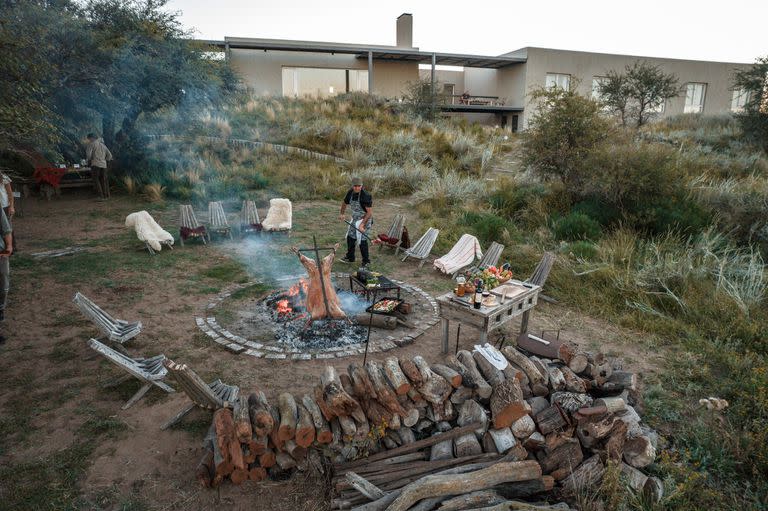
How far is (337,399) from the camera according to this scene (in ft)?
12.2

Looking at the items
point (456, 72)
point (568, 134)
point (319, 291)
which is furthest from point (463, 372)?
point (456, 72)

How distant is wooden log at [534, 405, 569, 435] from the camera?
3783 mm

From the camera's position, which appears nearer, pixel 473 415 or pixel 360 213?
pixel 473 415

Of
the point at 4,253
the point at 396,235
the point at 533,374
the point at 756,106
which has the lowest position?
the point at 533,374

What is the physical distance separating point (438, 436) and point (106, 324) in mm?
4070

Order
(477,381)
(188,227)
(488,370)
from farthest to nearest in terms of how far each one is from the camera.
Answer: (188,227), (488,370), (477,381)

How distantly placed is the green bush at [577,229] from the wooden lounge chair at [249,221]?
701cm

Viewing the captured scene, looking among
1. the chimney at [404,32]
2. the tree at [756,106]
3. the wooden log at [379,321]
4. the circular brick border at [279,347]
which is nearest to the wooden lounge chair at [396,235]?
the circular brick border at [279,347]

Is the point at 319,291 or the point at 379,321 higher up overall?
the point at 319,291

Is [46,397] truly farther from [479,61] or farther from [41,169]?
[479,61]

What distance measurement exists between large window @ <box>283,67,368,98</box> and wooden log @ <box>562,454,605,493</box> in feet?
85.9

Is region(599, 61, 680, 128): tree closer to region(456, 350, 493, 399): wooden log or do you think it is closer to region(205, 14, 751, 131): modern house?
region(205, 14, 751, 131): modern house

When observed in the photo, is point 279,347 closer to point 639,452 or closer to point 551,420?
point 551,420

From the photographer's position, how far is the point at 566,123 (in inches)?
483
